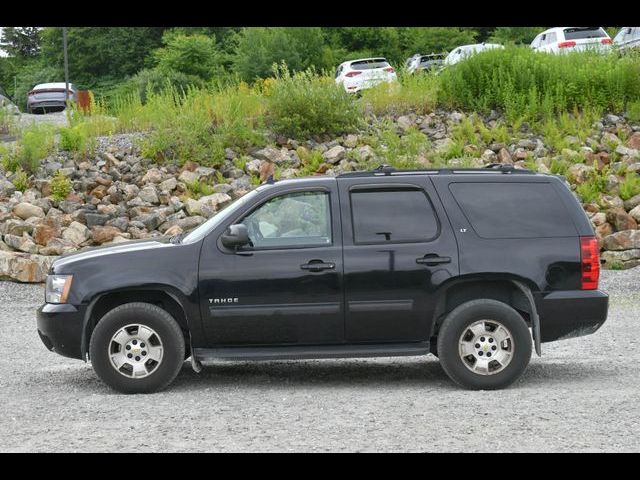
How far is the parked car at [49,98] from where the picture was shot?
43.5 m

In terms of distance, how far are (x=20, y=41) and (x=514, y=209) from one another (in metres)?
77.4

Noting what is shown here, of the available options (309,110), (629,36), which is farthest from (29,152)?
(629,36)

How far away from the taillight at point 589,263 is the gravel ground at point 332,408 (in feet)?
2.83

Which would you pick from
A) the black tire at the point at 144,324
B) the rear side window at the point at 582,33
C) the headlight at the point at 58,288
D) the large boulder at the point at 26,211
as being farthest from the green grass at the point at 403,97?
the rear side window at the point at 582,33

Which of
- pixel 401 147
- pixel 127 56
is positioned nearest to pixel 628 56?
pixel 401 147

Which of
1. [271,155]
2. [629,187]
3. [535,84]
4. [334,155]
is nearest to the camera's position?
[629,187]

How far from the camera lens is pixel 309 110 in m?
18.7

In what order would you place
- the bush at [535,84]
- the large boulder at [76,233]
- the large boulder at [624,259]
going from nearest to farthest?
the large boulder at [624,259], the large boulder at [76,233], the bush at [535,84]

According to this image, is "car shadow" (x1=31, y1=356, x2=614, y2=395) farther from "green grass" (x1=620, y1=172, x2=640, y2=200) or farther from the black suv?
"green grass" (x1=620, y1=172, x2=640, y2=200)

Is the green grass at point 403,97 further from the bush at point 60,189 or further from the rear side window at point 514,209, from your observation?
the rear side window at point 514,209

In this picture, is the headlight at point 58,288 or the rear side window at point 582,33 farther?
the rear side window at point 582,33

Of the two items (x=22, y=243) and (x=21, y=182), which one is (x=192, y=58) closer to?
(x=21, y=182)

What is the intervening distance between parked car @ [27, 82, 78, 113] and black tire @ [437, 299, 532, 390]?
3769cm

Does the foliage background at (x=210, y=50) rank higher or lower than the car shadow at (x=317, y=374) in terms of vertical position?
higher
